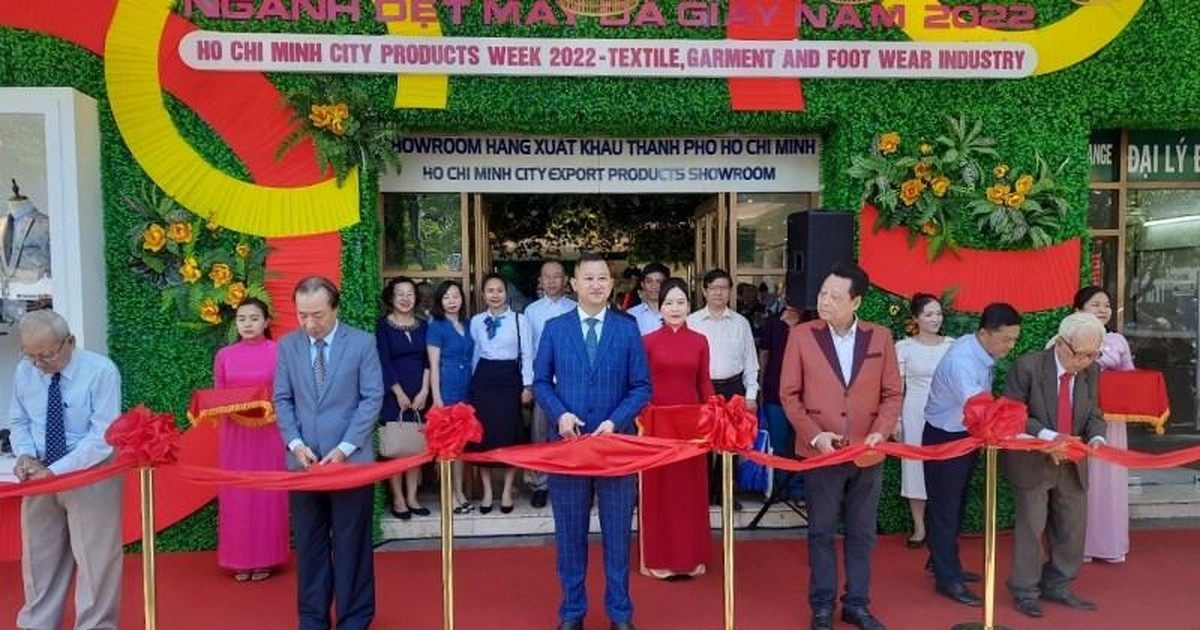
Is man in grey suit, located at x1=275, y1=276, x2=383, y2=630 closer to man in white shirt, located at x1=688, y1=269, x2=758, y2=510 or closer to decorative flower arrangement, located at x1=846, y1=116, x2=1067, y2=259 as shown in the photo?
man in white shirt, located at x1=688, y1=269, x2=758, y2=510

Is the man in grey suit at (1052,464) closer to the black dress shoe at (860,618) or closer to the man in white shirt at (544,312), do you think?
the black dress shoe at (860,618)

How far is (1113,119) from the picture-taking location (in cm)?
563

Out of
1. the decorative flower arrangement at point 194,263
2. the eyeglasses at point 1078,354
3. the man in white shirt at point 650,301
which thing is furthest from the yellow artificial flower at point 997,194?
the decorative flower arrangement at point 194,263

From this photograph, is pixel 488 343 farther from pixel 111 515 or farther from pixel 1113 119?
pixel 1113 119

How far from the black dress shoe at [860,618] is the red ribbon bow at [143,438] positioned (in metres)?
3.26

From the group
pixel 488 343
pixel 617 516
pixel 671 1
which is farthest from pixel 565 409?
pixel 671 1

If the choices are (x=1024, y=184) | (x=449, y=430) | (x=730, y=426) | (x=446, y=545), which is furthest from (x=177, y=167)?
(x=1024, y=184)

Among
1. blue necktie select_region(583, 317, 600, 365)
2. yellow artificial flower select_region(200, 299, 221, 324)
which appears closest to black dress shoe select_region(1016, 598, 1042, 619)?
blue necktie select_region(583, 317, 600, 365)

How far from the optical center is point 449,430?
3436 mm

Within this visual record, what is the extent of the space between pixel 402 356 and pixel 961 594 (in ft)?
12.1

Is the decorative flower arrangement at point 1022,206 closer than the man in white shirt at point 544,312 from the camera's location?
Yes

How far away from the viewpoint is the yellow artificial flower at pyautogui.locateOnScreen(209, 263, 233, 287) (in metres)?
5.04

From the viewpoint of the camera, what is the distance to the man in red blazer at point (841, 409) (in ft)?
12.7

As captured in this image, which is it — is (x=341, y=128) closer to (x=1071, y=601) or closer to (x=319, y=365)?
(x=319, y=365)
